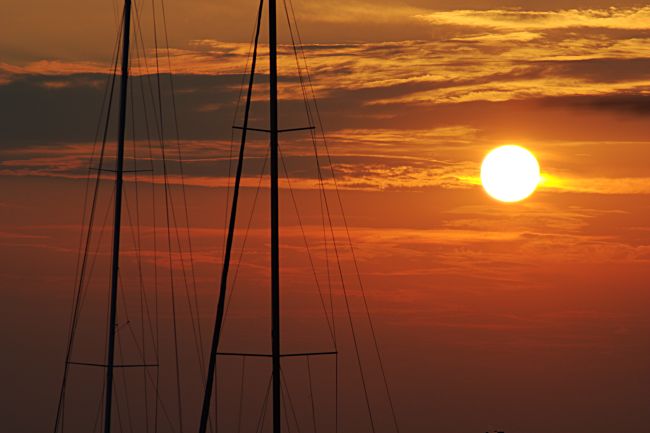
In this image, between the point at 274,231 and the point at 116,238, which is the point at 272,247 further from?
the point at 116,238

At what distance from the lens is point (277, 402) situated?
49312mm

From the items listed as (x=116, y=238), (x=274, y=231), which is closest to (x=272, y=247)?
(x=274, y=231)

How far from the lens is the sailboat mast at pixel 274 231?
4956 centimetres

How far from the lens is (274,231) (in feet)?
167

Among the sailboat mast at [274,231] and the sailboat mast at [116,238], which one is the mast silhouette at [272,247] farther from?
the sailboat mast at [116,238]

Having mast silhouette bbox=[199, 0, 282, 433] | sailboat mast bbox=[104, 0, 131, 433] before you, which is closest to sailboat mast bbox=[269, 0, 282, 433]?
mast silhouette bbox=[199, 0, 282, 433]

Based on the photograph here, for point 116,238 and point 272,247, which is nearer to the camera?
point 272,247

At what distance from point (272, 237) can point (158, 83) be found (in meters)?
11.4

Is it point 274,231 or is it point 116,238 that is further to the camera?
point 116,238

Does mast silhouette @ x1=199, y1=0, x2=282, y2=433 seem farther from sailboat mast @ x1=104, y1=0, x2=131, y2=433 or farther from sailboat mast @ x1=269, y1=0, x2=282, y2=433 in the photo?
sailboat mast @ x1=104, y1=0, x2=131, y2=433

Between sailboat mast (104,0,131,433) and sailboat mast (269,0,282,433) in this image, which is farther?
sailboat mast (104,0,131,433)

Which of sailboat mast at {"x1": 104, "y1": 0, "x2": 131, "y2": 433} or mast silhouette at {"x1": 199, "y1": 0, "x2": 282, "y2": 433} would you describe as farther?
sailboat mast at {"x1": 104, "y1": 0, "x2": 131, "y2": 433}

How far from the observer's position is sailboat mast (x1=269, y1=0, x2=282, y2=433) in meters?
49.6

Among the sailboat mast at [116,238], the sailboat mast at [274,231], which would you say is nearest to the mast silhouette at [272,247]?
the sailboat mast at [274,231]
